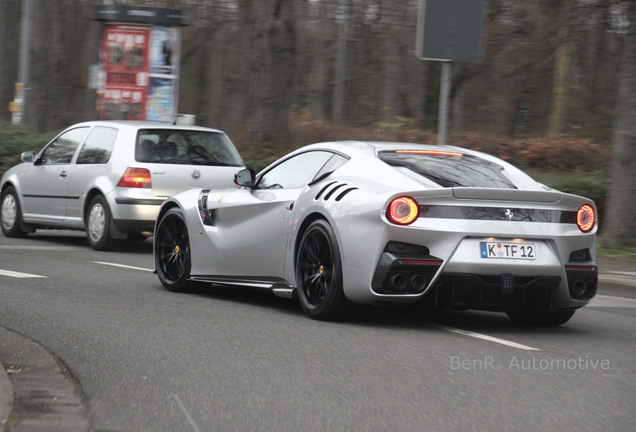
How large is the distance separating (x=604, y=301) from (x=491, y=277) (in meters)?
3.34

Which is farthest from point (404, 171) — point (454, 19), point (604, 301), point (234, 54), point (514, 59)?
point (234, 54)

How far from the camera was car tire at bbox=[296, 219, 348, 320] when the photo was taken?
24.5ft

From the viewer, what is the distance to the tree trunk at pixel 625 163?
44.6 feet

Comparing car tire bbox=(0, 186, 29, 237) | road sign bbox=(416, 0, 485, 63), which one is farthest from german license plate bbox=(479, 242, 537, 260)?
car tire bbox=(0, 186, 29, 237)

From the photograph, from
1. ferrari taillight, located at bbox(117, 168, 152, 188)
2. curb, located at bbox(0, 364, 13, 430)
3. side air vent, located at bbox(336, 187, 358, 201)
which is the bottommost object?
curb, located at bbox(0, 364, 13, 430)

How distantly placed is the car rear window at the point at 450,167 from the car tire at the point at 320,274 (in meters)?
0.71

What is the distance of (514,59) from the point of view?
2855 cm

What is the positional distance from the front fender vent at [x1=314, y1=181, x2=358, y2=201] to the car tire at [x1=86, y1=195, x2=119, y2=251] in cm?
598

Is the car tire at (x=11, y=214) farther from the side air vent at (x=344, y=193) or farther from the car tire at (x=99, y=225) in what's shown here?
the side air vent at (x=344, y=193)

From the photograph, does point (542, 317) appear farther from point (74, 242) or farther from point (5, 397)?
point (74, 242)

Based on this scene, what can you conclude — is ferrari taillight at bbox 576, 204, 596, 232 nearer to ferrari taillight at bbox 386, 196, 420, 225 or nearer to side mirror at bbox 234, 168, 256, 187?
ferrari taillight at bbox 386, 196, 420, 225

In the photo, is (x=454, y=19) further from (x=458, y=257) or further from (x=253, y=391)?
(x=253, y=391)

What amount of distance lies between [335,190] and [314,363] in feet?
5.94

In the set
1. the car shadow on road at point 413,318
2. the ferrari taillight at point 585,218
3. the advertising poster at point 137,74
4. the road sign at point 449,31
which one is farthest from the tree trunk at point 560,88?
the ferrari taillight at point 585,218
